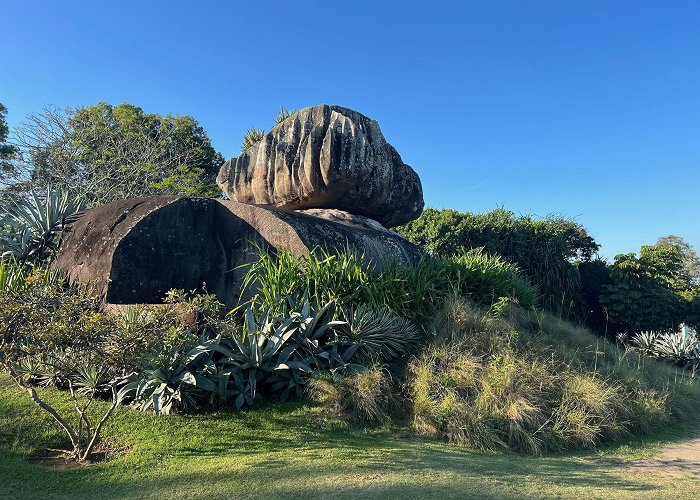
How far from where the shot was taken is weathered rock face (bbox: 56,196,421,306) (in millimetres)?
8148

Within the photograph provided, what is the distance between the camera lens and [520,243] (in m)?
16.1

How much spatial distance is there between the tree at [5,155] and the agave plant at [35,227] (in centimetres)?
1218

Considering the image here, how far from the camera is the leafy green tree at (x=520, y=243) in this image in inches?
624

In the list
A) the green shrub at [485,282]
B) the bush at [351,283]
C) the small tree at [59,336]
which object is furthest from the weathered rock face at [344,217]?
the small tree at [59,336]

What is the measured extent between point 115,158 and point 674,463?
20.9 meters

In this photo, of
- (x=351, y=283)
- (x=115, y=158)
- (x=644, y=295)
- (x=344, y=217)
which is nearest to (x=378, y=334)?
(x=351, y=283)

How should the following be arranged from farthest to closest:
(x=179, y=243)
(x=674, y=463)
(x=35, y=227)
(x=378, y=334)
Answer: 1. (x=35, y=227)
2. (x=179, y=243)
3. (x=378, y=334)
4. (x=674, y=463)

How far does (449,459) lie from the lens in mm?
5012

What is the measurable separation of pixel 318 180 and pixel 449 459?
717 centimetres

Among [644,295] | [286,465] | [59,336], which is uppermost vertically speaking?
[644,295]

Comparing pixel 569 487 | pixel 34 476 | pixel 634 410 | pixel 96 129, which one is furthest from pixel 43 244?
pixel 96 129

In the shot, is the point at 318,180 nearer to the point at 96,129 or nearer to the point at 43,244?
the point at 43,244

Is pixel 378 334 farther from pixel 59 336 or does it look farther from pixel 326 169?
pixel 326 169

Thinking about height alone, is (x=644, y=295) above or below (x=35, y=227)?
above
